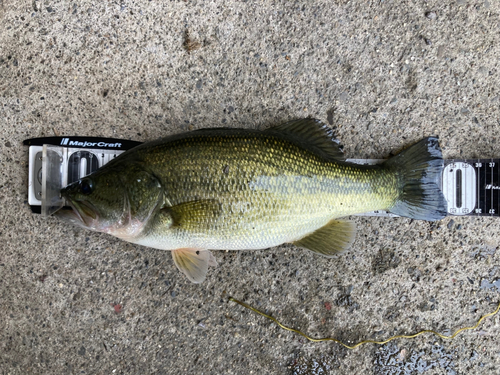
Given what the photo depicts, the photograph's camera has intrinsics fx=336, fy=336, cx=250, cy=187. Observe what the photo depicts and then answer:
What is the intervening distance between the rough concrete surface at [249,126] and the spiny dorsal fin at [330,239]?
29 cm

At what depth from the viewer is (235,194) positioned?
192 cm

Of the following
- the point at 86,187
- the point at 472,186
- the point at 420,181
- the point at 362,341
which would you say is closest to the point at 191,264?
the point at 86,187

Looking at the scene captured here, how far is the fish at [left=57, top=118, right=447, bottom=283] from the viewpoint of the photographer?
6.28 ft

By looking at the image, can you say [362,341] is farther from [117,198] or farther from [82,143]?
[82,143]

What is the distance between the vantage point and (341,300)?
2.39m

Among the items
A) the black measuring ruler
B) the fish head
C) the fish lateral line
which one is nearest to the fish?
the fish head

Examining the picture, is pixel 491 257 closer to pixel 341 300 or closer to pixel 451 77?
pixel 341 300

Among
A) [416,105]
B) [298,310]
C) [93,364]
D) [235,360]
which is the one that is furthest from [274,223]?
[93,364]

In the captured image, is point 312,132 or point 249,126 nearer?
point 312,132

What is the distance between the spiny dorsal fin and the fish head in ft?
3.10

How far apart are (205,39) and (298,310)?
2016mm

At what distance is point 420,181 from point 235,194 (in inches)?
47.1

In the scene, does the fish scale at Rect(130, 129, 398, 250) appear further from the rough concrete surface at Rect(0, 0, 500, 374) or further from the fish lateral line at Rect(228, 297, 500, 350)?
the fish lateral line at Rect(228, 297, 500, 350)

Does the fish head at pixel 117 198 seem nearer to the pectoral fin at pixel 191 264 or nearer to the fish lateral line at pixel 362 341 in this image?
the pectoral fin at pixel 191 264
